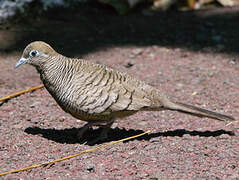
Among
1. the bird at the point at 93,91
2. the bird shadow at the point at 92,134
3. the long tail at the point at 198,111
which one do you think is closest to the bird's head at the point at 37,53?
the bird at the point at 93,91

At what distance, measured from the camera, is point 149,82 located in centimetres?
593

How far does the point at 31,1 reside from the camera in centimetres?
734

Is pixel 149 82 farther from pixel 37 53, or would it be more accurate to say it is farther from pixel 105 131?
pixel 37 53

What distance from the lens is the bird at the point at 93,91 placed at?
4.23 m

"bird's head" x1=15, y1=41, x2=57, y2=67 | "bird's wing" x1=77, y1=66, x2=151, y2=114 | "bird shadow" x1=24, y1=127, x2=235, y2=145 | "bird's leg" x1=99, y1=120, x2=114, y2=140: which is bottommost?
"bird shadow" x1=24, y1=127, x2=235, y2=145

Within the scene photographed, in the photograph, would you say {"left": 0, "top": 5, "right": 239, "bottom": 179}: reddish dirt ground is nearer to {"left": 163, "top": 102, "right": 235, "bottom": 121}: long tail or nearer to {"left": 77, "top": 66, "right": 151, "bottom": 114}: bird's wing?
{"left": 163, "top": 102, "right": 235, "bottom": 121}: long tail

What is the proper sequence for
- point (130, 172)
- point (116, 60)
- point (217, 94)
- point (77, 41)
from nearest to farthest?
1. point (130, 172)
2. point (217, 94)
3. point (116, 60)
4. point (77, 41)

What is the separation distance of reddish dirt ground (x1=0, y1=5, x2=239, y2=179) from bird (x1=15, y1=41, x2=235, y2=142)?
12.1 inches

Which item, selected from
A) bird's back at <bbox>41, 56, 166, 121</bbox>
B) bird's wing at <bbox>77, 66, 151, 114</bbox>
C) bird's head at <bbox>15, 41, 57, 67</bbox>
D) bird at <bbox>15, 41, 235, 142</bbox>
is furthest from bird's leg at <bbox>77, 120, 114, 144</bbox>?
bird's head at <bbox>15, 41, 57, 67</bbox>

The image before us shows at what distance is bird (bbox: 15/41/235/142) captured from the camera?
4234 millimetres

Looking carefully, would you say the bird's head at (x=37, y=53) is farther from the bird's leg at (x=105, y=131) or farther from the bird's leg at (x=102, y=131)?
the bird's leg at (x=105, y=131)

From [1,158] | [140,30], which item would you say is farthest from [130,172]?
[140,30]

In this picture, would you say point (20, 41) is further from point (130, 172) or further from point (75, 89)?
point (130, 172)

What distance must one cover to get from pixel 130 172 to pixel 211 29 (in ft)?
14.2
